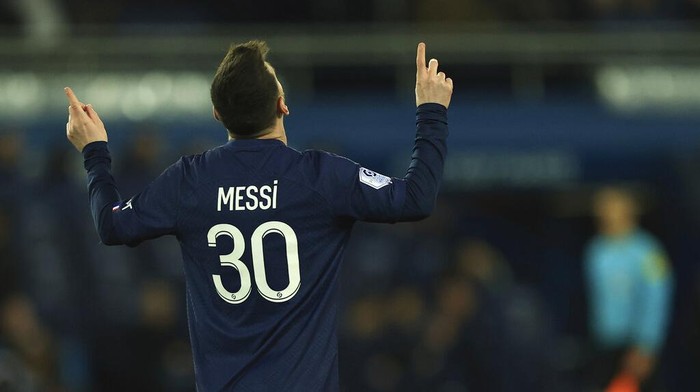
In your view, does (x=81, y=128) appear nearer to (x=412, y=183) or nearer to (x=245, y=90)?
(x=245, y=90)

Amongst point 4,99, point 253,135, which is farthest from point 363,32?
point 253,135

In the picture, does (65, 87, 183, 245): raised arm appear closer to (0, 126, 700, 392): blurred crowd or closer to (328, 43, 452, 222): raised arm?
(328, 43, 452, 222): raised arm

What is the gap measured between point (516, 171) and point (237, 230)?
965 cm

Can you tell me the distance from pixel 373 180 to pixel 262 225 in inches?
Answer: 13.5

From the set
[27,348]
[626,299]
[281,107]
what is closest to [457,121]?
[626,299]

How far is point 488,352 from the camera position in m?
10.8

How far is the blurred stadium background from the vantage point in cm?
1105

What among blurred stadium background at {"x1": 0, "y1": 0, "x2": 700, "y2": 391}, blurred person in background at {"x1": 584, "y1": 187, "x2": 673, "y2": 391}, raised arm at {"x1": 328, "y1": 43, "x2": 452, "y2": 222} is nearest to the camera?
raised arm at {"x1": 328, "y1": 43, "x2": 452, "y2": 222}

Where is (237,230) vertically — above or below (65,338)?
above

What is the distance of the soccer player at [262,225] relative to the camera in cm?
402

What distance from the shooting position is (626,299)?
33.9 feet

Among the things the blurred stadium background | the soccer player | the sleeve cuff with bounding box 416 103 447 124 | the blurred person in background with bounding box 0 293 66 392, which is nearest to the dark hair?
the soccer player

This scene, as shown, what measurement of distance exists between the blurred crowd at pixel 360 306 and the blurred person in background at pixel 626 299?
1 centimetres

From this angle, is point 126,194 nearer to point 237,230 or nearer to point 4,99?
point 4,99
